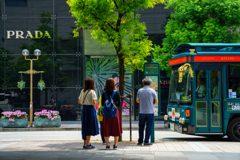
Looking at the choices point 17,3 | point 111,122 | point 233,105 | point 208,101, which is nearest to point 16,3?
point 17,3

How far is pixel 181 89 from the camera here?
11.9 meters

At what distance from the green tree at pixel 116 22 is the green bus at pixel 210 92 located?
1.69 metres

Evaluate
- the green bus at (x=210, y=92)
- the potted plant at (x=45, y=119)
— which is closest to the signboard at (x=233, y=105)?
the green bus at (x=210, y=92)

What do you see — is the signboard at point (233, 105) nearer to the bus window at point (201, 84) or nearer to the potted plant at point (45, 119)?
the bus window at point (201, 84)

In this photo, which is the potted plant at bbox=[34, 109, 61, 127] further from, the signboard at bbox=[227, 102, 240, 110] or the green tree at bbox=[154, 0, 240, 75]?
the signboard at bbox=[227, 102, 240, 110]

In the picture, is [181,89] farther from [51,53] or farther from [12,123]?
[51,53]

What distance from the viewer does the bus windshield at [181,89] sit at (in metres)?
11.5

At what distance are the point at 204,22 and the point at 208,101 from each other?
28.4 feet

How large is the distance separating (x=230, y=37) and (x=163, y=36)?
4.49 metres

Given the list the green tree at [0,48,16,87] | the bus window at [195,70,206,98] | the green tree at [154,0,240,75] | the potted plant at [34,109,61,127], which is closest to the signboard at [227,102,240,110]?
the bus window at [195,70,206,98]

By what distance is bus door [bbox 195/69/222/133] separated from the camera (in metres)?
11.4

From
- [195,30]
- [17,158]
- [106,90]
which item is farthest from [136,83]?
[17,158]

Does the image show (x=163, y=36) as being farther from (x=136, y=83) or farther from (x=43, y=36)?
(x=43, y=36)

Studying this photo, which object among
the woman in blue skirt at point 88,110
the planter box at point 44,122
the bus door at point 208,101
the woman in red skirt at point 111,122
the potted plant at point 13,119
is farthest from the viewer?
the planter box at point 44,122
